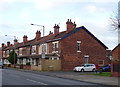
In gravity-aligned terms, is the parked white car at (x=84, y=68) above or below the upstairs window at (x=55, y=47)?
below

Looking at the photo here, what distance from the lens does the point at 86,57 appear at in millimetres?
48156

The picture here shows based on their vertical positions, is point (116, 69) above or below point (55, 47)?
below

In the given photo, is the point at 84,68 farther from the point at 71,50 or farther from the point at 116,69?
the point at 116,69

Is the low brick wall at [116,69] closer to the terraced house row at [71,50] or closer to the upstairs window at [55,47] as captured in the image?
the terraced house row at [71,50]

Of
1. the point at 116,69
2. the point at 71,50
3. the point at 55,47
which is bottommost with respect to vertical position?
the point at 116,69

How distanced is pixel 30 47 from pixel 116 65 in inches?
1344

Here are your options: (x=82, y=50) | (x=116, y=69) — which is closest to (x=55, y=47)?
(x=82, y=50)

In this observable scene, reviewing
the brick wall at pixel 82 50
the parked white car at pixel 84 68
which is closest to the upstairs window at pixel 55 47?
the brick wall at pixel 82 50

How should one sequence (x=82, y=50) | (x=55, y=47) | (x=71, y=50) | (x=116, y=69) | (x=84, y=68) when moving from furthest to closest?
(x=82, y=50)
(x=55, y=47)
(x=71, y=50)
(x=84, y=68)
(x=116, y=69)

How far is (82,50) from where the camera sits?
47750 mm

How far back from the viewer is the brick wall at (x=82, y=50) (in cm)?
4547

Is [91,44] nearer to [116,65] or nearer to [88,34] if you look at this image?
[88,34]

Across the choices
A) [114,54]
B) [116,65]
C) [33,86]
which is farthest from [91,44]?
[33,86]

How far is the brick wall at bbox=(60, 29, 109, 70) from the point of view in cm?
4547
